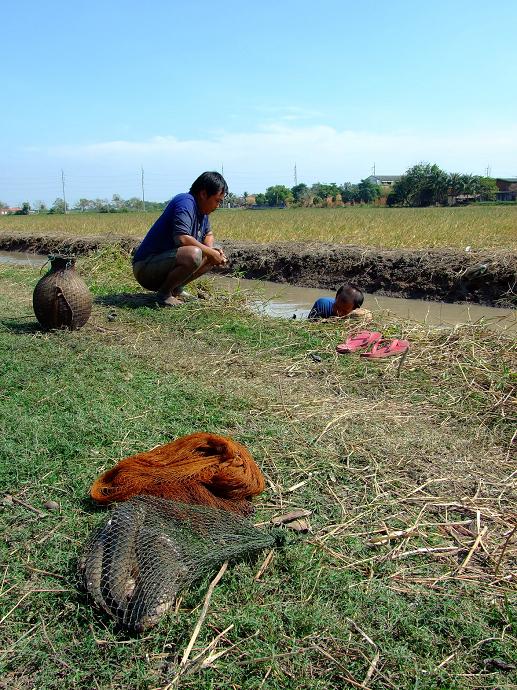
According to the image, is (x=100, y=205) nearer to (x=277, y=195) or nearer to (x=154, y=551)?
(x=277, y=195)

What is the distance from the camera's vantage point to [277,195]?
77375mm

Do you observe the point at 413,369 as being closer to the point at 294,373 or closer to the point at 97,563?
the point at 294,373

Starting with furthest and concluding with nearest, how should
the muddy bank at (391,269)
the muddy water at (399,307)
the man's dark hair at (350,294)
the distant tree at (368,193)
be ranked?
the distant tree at (368,193) → the muddy bank at (391,269) → the muddy water at (399,307) → the man's dark hair at (350,294)

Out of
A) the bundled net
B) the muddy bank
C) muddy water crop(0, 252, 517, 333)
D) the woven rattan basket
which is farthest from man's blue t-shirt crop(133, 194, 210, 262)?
the bundled net

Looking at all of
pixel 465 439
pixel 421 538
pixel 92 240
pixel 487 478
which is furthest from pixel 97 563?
pixel 92 240

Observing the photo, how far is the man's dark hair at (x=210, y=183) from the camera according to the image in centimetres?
646

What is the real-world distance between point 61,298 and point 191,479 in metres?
3.15

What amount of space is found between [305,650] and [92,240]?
51.4 feet

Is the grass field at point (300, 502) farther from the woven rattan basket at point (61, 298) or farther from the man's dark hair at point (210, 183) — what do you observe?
the man's dark hair at point (210, 183)

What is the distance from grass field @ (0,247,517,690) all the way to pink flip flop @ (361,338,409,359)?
4.0 inches

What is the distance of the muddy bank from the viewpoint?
32.1 feet

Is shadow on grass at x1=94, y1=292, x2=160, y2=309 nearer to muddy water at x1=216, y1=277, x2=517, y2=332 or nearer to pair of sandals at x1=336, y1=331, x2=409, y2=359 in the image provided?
muddy water at x1=216, y1=277, x2=517, y2=332

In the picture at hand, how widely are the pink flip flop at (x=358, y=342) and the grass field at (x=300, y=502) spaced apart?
0.14 m

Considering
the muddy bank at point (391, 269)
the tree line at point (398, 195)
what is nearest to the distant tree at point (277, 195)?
the tree line at point (398, 195)
